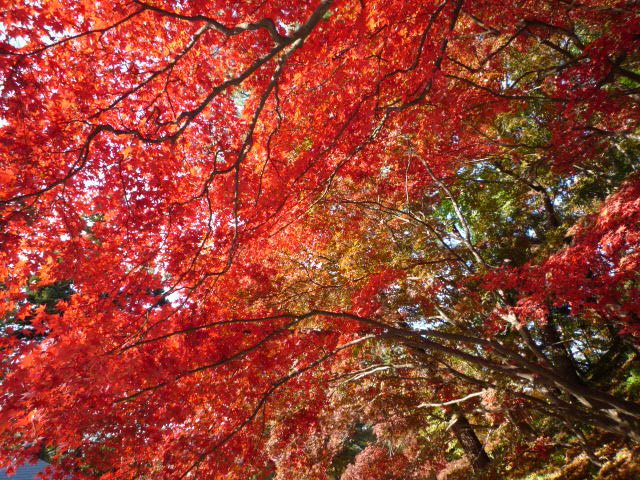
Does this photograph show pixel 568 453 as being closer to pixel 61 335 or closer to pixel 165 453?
pixel 165 453

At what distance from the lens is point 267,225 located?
6.90m

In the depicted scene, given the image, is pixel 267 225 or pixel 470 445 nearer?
pixel 267 225

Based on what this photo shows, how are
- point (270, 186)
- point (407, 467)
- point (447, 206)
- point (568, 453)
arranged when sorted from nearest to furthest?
point (270, 186) < point (568, 453) < point (407, 467) < point (447, 206)

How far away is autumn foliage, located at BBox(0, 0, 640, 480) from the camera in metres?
4.80

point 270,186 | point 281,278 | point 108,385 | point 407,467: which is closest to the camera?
point 108,385

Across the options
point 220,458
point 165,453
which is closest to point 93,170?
point 165,453

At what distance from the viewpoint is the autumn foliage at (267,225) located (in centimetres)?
480

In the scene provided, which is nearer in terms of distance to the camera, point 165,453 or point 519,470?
point 165,453

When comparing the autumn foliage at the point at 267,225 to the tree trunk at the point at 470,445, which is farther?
the tree trunk at the point at 470,445

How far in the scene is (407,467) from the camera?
10.6m

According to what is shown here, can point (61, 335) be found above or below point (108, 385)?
above

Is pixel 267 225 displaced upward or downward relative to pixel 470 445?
upward

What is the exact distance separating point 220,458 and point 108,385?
6.35 ft

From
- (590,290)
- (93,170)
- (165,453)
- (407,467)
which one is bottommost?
(407,467)
